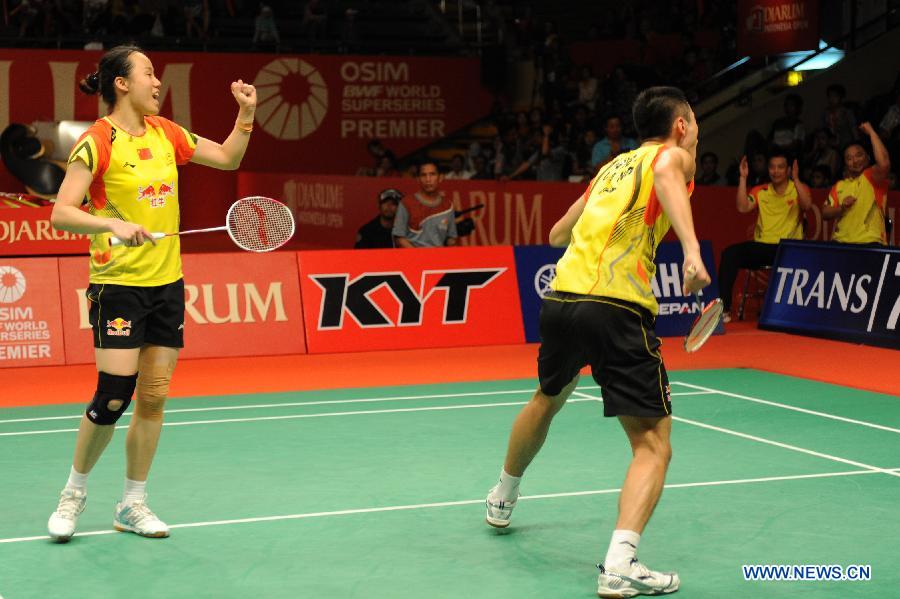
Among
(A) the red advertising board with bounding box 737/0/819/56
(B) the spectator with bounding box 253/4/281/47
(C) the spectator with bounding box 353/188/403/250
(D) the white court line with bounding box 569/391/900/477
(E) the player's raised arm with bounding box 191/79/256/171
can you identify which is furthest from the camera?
(B) the spectator with bounding box 253/4/281/47

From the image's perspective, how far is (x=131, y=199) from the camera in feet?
17.3

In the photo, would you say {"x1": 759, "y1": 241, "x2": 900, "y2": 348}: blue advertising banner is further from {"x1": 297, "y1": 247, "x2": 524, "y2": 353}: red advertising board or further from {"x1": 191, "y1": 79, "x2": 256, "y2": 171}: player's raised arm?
{"x1": 191, "y1": 79, "x2": 256, "y2": 171}: player's raised arm

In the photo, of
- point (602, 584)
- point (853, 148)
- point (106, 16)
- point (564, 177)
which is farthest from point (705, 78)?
point (602, 584)

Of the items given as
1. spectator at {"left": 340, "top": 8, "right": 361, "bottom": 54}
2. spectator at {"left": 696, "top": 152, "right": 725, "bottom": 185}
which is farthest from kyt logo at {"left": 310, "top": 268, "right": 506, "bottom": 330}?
spectator at {"left": 340, "top": 8, "right": 361, "bottom": 54}

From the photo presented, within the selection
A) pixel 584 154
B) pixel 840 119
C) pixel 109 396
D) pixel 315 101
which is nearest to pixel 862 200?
pixel 840 119

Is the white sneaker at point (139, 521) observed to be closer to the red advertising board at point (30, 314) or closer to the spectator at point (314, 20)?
the red advertising board at point (30, 314)

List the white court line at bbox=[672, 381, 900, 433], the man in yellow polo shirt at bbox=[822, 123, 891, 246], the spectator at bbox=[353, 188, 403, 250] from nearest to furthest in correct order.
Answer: the white court line at bbox=[672, 381, 900, 433] < the man in yellow polo shirt at bbox=[822, 123, 891, 246] < the spectator at bbox=[353, 188, 403, 250]

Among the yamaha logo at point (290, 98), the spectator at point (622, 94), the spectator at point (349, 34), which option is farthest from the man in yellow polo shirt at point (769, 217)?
the spectator at point (349, 34)

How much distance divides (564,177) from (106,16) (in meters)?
10.0

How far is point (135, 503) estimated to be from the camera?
546 centimetres

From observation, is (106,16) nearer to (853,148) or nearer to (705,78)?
(705,78)

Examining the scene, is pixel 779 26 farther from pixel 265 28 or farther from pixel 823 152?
pixel 265 28

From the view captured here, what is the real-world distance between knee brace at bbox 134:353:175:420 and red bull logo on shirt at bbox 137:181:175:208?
0.63 meters

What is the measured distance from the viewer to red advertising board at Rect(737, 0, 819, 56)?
18422mm
